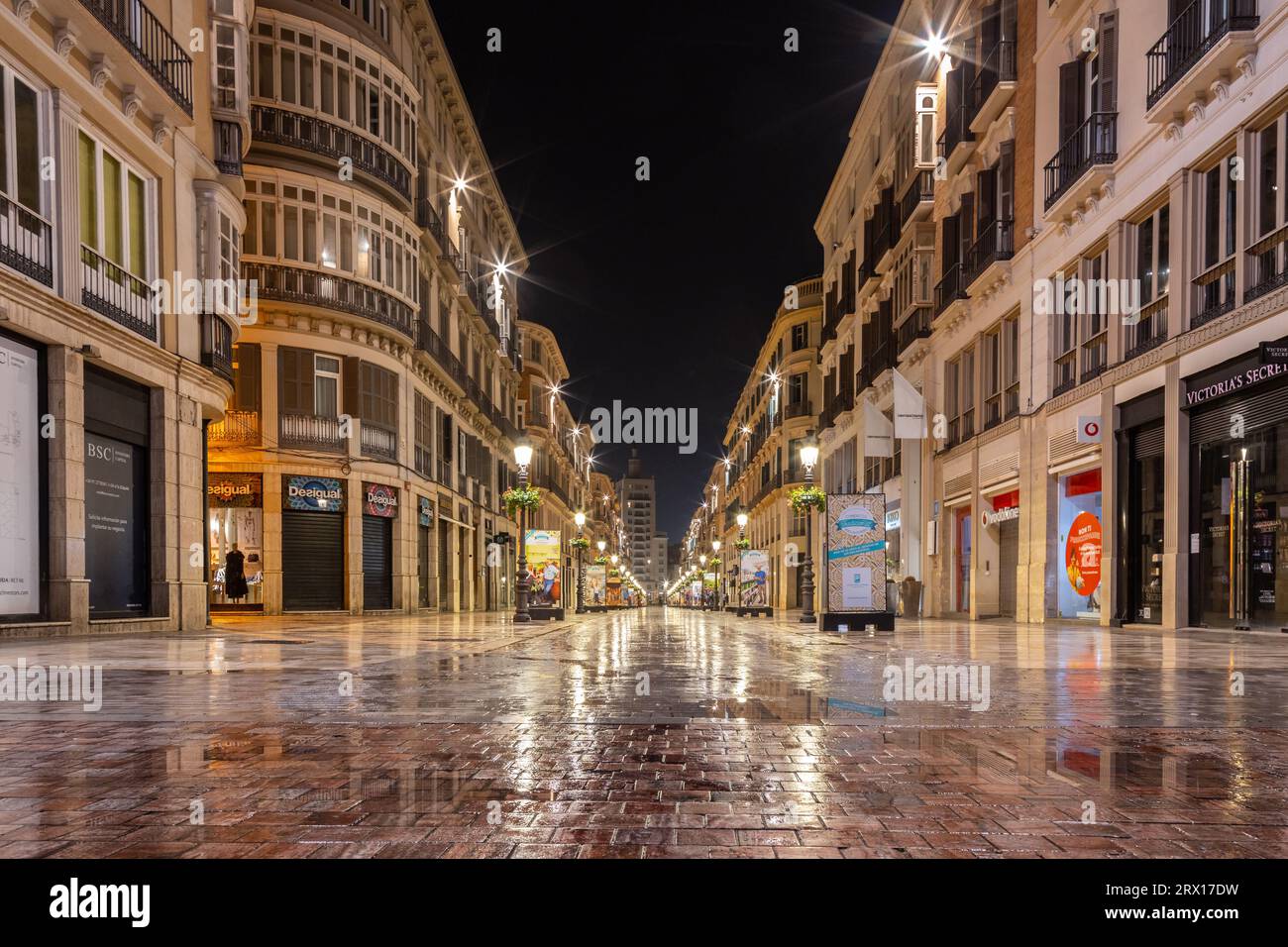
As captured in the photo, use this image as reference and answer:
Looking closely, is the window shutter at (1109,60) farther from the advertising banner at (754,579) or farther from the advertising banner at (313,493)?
the advertising banner at (754,579)

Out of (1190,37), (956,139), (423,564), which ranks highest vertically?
(956,139)

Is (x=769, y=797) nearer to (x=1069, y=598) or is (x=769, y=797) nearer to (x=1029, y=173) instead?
(x=1069, y=598)

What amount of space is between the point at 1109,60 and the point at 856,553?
11687 millimetres

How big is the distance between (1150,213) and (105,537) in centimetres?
2072

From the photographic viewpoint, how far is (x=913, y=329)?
30.9 metres

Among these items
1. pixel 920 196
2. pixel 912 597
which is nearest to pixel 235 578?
pixel 912 597

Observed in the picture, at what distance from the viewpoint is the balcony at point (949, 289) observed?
87.0ft

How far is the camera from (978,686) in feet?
24.9

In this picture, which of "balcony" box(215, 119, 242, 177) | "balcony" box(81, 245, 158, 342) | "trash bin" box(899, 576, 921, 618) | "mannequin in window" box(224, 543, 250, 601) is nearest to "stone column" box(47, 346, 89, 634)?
"balcony" box(81, 245, 158, 342)

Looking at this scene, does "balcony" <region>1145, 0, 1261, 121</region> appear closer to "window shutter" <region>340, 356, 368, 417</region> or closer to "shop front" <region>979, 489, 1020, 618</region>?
"shop front" <region>979, 489, 1020, 618</region>

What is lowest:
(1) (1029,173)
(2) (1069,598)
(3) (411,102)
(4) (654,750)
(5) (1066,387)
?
(2) (1069,598)

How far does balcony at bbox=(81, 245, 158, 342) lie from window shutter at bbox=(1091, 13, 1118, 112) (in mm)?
19973

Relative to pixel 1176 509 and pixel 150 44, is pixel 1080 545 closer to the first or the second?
pixel 1176 509
